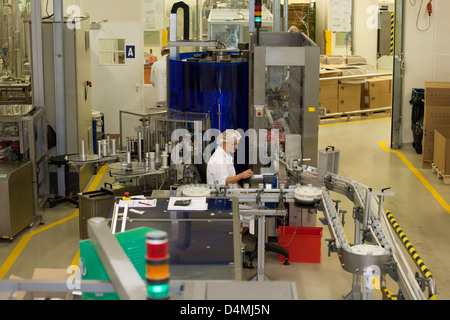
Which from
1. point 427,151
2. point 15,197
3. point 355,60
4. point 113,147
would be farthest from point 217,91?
point 355,60

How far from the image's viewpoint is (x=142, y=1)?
10.7 m

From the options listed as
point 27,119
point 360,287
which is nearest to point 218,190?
point 360,287

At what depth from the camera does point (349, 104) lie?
1323cm

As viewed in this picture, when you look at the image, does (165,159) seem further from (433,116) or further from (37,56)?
(433,116)

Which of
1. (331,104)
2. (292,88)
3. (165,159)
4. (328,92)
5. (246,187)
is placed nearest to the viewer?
A: (246,187)

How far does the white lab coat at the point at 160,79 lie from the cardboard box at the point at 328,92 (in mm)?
3577

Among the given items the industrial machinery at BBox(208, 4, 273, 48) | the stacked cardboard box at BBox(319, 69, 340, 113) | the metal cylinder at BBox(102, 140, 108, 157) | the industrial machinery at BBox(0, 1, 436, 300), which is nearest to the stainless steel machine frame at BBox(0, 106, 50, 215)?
the industrial machinery at BBox(0, 1, 436, 300)

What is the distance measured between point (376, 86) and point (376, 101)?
12.0 inches

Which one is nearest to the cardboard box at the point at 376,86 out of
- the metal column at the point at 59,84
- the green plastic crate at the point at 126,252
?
the metal column at the point at 59,84

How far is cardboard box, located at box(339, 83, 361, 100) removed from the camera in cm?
1302

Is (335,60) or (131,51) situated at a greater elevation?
A: (131,51)

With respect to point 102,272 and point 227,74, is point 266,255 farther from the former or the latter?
point 102,272

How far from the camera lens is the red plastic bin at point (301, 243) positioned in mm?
6398

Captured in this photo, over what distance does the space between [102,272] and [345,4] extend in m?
12.6
